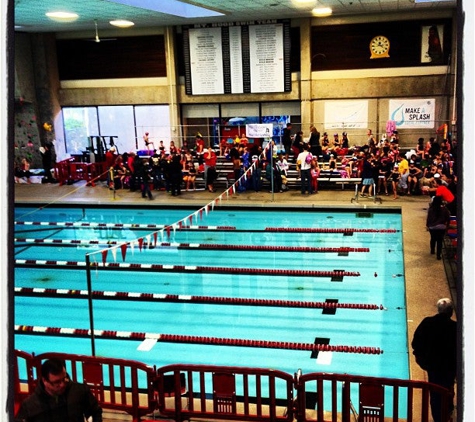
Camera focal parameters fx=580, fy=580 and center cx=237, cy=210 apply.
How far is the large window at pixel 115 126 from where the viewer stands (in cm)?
2239

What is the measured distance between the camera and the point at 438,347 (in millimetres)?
5023

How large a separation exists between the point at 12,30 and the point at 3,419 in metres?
1.19

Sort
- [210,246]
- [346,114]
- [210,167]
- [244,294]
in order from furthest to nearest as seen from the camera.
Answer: [346,114] < [210,167] < [210,246] < [244,294]

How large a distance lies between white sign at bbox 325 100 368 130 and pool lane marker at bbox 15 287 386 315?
1175 centimetres

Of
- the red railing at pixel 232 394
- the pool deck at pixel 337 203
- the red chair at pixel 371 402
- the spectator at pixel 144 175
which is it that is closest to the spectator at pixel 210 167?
the pool deck at pixel 337 203

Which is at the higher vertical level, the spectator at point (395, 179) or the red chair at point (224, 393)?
the spectator at point (395, 179)

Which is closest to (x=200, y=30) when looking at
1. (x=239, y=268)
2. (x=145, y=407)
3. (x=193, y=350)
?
(x=239, y=268)

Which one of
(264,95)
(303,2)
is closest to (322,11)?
(303,2)

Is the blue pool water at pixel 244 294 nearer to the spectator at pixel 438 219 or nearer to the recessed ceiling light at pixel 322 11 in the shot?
the spectator at pixel 438 219

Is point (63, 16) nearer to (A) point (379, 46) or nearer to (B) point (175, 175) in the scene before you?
(B) point (175, 175)

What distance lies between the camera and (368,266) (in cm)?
1143

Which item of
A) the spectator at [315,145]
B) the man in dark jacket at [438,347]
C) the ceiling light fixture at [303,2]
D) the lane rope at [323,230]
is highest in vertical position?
the ceiling light fixture at [303,2]

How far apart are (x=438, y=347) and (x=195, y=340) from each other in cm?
396

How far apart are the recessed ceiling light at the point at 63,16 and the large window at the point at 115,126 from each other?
4.90 meters
